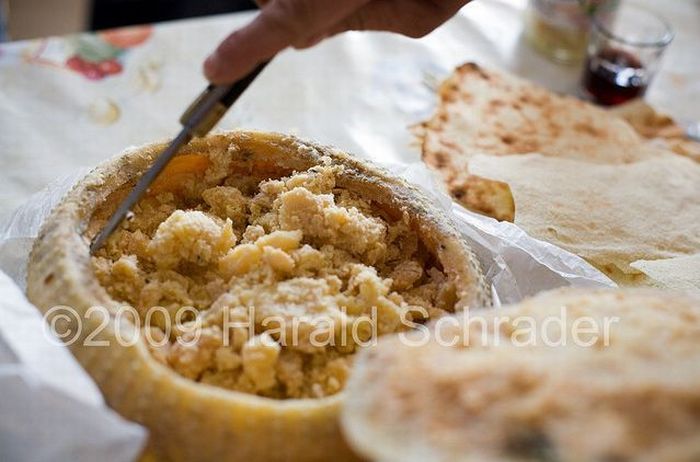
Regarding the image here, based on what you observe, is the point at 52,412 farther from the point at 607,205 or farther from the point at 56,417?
the point at 607,205

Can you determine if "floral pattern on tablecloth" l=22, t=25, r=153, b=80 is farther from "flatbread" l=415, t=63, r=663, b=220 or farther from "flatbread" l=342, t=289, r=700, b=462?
"flatbread" l=342, t=289, r=700, b=462

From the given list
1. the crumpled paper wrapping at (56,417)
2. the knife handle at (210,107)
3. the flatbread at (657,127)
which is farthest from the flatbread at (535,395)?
the flatbread at (657,127)

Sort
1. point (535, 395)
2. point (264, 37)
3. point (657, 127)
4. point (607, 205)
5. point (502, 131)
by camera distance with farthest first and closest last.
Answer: point (657, 127), point (502, 131), point (607, 205), point (264, 37), point (535, 395)

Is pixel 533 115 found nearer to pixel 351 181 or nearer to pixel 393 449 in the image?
pixel 351 181

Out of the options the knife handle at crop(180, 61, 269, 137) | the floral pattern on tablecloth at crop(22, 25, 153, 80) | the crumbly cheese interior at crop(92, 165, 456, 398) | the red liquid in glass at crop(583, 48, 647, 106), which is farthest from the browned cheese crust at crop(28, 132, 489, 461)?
the red liquid in glass at crop(583, 48, 647, 106)

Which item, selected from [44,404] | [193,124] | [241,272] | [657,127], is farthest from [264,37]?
[657,127]

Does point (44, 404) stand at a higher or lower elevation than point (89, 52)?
higher
